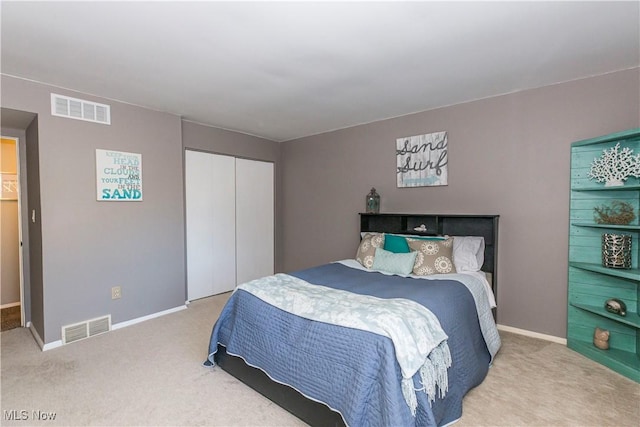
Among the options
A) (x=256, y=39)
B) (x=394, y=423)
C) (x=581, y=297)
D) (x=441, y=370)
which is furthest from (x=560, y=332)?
(x=256, y=39)

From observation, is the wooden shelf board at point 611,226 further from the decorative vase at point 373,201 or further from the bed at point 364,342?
the decorative vase at point 373,201

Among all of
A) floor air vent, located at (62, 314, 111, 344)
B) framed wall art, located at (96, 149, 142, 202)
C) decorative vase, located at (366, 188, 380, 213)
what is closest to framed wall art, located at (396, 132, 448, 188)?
decorative vase, located at (366, 188, 380, 213)

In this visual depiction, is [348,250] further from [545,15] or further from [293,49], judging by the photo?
[545,15]

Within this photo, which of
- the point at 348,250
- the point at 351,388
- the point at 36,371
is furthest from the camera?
the point at 348,250

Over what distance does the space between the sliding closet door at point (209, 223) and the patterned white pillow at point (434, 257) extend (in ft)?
9.13

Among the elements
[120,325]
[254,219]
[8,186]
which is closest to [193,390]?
[120,325]

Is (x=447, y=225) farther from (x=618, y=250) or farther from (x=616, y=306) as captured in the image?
(x=616, y=306)

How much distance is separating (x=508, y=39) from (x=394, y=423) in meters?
2.41

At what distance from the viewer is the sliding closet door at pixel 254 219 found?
480 cm

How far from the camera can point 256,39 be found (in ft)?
6.80

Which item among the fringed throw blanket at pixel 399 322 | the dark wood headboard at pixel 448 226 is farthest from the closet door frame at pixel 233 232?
the fringed throw blanket at pixel 399 322

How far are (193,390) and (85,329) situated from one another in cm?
165

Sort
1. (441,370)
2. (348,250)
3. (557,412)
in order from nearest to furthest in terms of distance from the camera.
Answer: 1. (441,370)
2. (557,412)
3. (348,250)

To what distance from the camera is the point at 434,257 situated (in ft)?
9.64
